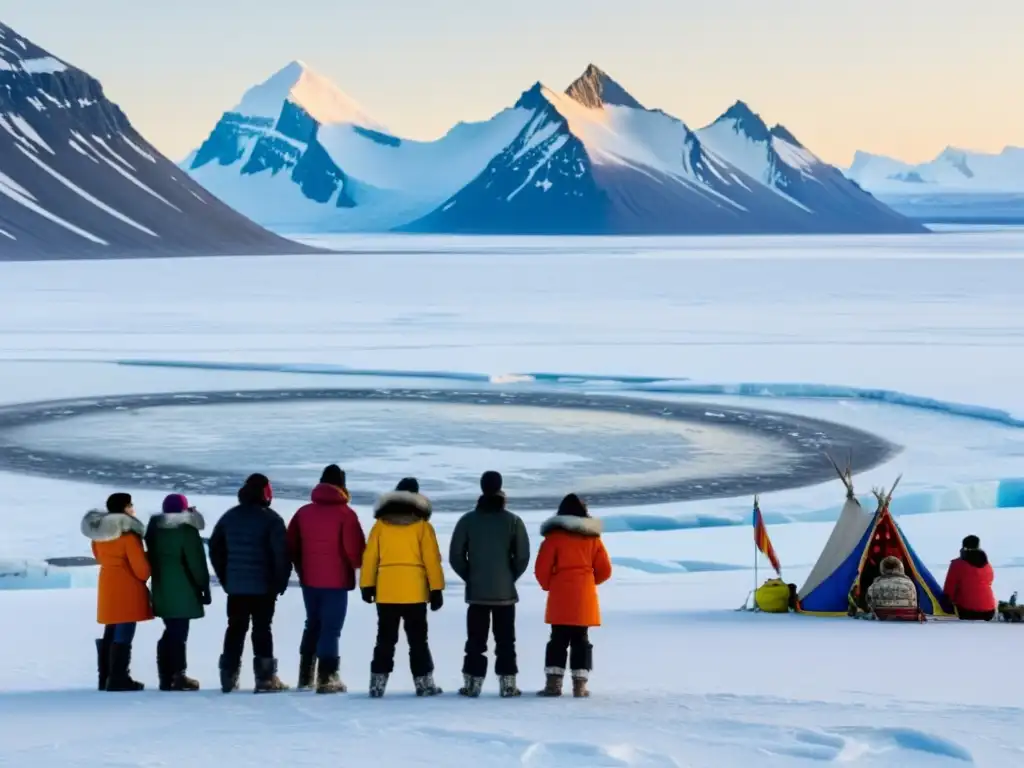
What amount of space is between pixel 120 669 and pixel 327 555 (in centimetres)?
124

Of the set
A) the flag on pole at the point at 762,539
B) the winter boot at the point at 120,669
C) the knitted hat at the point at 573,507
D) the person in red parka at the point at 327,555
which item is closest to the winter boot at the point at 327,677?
the person in red parka at the point at 327,555

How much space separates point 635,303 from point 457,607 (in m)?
45.1

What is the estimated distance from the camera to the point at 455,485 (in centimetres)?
1725

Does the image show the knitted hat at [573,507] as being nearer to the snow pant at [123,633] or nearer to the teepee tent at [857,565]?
the snow pant at [123,633]

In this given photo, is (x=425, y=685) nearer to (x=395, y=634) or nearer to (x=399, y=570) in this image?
(x=395, y=634)

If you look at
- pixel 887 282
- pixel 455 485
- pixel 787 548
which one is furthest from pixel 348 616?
pixel 887 282

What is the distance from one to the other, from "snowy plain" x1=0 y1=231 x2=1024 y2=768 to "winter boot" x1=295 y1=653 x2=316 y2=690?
9.3 inches

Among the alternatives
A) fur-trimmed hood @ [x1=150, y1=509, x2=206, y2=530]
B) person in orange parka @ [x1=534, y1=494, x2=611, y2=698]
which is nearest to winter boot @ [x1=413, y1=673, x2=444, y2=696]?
person in orange parka @ [x1=534, y1=494, x2=611, y2=698]

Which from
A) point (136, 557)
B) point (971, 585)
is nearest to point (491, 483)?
point (136, 557)

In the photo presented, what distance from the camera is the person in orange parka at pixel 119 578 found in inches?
331

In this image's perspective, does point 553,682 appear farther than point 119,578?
No

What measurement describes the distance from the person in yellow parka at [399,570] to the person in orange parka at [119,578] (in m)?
1.14

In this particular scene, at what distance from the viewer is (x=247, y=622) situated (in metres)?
8.56

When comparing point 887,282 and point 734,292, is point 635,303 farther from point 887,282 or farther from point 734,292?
point 887,282
